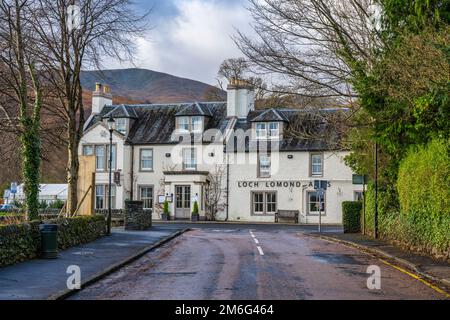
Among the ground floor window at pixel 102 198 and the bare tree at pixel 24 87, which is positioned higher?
the bare tree at pixel 24 87

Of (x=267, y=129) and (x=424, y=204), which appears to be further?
(x=267, y=129)

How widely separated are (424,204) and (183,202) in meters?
32.8

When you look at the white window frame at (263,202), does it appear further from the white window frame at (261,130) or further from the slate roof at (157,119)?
the slate roof at (157,119)

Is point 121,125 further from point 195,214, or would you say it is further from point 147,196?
point 195,214

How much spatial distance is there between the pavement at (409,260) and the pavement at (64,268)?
7586 mm

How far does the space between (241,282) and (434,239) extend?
7.97 meters

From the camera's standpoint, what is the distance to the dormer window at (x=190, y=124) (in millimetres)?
53594

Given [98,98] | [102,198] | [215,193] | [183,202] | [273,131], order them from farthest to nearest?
1. [98,98]
2. [102,198]
3. [183,202]
4. [215,193]
5. [273,131]

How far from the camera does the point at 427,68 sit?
1692cm

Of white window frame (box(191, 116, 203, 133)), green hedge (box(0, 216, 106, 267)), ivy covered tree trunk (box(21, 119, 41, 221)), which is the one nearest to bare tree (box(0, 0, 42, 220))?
ivy covered tree trunk (box(21, 119, 41, 221))

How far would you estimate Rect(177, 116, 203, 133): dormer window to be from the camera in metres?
53.6

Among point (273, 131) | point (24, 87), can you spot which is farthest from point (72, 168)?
point (273, 131)

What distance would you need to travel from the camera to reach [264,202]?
168ft

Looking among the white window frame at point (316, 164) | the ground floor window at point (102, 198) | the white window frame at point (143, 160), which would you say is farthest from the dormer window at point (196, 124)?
the white window frame at point (316, 164)
